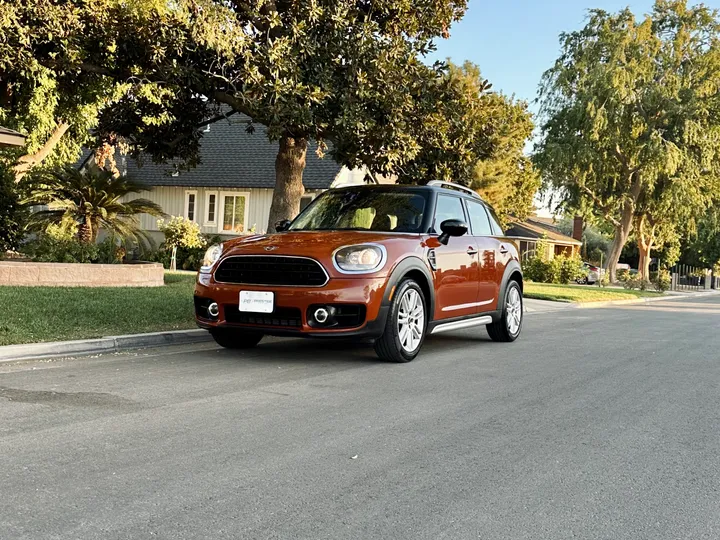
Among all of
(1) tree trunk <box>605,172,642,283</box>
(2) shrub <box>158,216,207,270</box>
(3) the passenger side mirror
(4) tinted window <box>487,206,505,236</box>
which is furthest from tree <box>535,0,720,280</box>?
(3) the passenger side mirror

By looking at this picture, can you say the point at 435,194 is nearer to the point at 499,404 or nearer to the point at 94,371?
the point at 499,404

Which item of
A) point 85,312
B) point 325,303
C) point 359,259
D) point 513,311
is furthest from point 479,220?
point 85,312

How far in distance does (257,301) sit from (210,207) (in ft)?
73.2

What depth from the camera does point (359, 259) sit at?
6.91 m

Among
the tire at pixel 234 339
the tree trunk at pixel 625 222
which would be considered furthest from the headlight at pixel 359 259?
the tree trunk at pixel 625 222

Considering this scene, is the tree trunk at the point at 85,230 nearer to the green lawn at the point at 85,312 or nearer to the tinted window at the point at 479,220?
the green lawn at the point at 85,312

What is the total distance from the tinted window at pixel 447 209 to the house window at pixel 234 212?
19.3 metres

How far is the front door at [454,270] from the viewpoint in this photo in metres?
7.95

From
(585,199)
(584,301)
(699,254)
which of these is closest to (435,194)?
(584,301)

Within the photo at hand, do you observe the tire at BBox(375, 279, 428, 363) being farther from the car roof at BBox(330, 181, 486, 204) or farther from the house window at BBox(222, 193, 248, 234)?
the house window at BBox(222, 193, 248, 234)

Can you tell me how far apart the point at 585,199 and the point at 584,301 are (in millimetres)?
19235

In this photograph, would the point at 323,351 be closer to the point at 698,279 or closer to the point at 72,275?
the point at 72,275

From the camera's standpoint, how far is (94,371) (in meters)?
6.43

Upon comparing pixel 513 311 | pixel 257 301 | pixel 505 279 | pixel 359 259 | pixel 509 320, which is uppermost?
pixel 359 259
